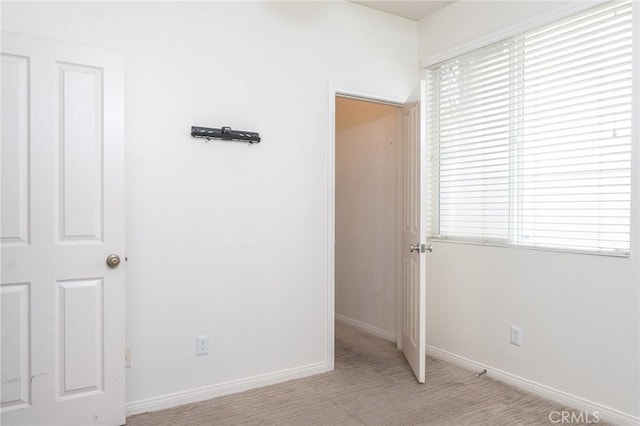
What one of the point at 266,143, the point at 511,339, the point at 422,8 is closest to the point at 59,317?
the point at 266,143

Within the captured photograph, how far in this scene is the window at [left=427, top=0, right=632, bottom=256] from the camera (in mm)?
2305

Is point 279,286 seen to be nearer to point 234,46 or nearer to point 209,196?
point 209,196

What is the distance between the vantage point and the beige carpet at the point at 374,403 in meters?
2.31

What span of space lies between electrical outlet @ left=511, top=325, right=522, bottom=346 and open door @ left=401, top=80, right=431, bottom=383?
1.94 ft

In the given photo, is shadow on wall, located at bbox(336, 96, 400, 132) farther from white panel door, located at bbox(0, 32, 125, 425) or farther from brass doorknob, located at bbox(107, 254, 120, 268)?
brass doorknob, located at bbox(107, 254, 120, 268)

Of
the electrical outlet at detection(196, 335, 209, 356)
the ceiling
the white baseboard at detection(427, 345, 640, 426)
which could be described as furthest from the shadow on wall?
the electrical outlet at detection(196, 335, 209, 356)

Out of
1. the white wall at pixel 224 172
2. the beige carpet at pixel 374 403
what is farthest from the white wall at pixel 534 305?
the white wall at pixel 224 172

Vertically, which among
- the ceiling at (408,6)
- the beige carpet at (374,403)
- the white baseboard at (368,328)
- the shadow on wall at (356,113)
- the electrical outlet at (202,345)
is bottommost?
the beige carpet at (374,403)

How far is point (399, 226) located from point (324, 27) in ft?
5.60

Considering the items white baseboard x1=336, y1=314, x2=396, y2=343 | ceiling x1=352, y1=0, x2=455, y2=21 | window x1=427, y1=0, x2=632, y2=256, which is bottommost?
white baseboard x1=336, y1=314, x2=396, y2=343

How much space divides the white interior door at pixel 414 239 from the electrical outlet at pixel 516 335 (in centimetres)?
59

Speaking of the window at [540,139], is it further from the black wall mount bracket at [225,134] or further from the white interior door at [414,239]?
the black wall mount bracket at [225,134]

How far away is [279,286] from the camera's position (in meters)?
2.86

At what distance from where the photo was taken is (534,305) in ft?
8.74
